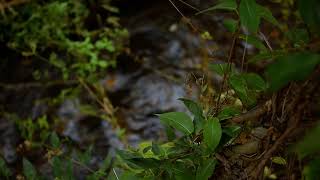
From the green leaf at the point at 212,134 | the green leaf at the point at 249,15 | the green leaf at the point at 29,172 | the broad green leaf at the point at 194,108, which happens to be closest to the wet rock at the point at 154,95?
the green leaf at the point at 29,172

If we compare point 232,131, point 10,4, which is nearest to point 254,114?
point 232,131

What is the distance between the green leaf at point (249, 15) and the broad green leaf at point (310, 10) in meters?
0.18

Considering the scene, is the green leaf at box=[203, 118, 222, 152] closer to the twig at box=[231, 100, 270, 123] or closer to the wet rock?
the twig at box=[231, 100, 270, 123]

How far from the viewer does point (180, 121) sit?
94 cm

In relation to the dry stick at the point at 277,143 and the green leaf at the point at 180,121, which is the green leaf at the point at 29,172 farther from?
the dry stick at the point at 277,143

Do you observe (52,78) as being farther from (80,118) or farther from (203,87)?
(203,87)

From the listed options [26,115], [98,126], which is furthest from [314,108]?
[26,115]

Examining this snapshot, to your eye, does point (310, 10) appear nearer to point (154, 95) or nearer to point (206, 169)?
point (206, 169)

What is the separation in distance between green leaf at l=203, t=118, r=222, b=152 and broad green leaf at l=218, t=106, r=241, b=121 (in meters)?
0.05

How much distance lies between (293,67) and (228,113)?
372 mm

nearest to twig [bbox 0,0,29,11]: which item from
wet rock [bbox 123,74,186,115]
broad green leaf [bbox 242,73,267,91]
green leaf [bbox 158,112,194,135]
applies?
wet rock [bbox 123,74,186,115]

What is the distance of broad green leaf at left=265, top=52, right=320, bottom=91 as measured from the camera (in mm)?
564

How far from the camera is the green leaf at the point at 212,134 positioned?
2.74ft

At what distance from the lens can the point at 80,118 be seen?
Answer: 9.86 ft
